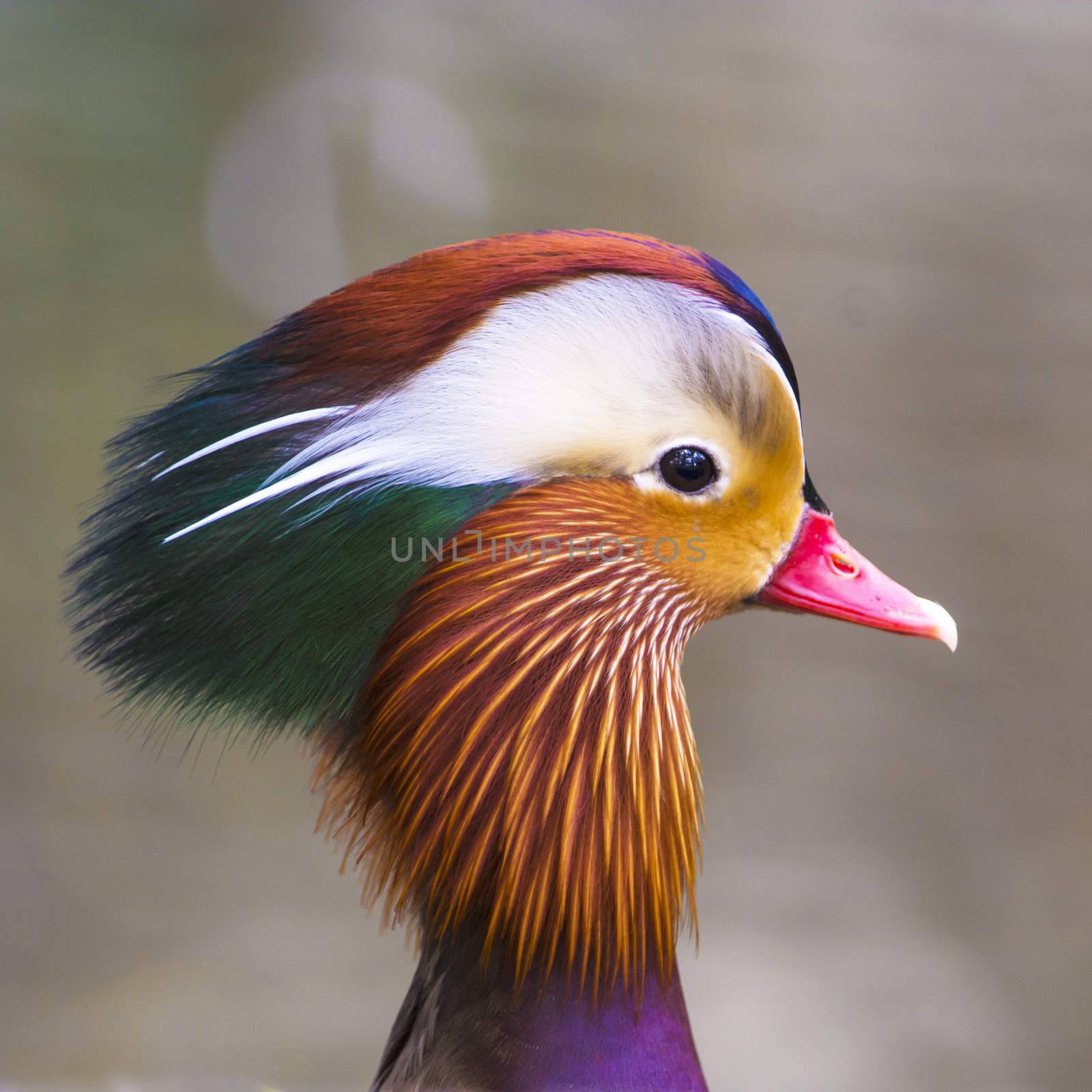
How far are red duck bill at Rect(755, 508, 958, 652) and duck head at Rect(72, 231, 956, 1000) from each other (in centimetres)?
5

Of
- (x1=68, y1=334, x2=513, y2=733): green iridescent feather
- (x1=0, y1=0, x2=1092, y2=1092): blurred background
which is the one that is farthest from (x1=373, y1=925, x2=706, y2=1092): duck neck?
(x1=0, y1=0, x2=1092, y2=1092): blurred background

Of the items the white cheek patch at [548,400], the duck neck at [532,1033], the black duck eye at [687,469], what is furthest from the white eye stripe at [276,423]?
the duck neck at [532,1033]

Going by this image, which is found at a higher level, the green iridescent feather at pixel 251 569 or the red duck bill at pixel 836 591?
the green iridescent feather at pixel 251 569

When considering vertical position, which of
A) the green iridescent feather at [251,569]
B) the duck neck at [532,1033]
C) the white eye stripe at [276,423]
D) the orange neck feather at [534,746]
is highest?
the white eye stripe at [276,423]

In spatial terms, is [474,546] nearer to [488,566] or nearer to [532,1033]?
[488,566]

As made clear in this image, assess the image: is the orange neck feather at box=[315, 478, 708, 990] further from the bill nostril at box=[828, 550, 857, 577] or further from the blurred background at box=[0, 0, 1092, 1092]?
the blurred background at box=[0, 0, 1092, 1092]

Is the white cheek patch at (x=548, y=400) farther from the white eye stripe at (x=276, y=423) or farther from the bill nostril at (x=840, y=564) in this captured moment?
the bill nostril at (x=840, y=564)

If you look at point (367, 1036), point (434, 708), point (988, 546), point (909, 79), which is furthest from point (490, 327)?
point (367, 1036)

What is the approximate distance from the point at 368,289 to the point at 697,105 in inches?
18.1

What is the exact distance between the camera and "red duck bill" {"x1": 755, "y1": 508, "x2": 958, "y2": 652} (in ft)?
1.57

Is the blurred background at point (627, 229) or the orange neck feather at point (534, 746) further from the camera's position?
the blurred background at point (627, 229)

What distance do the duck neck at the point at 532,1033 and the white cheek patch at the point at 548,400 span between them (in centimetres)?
23

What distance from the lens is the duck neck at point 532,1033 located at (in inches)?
17.7

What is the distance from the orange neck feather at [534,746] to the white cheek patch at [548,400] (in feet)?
0.08
